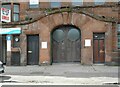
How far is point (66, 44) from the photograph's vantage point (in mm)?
22656

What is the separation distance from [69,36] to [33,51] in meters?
3.39

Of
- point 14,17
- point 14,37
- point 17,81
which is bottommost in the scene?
point 17,81

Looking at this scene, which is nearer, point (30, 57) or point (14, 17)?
point (30, 57)

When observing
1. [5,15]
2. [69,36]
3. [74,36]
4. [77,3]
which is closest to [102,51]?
[74,36]

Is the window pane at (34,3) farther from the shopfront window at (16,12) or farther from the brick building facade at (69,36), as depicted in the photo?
the shopfront window at (16,12)

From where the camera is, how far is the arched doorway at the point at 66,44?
2258cm

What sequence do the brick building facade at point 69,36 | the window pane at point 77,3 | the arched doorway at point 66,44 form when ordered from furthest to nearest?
the window pane at point 77,3 < the arched doorway at point 66,44 < the brick building facade at point 69,36

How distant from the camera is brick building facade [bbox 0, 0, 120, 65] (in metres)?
21.5

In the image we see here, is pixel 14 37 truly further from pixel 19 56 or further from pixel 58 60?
pixel 58 60

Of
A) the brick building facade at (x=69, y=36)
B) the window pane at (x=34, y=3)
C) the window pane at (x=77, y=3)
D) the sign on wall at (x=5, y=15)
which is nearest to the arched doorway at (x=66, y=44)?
the brick building facade at (x=69, y=36)

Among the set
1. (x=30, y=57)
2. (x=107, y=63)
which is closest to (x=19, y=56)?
(x=30, y=57)

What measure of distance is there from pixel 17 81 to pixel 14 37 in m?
9.13

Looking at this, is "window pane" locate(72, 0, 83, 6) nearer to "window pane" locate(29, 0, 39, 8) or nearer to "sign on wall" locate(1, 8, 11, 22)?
"window pane" locate(29, 0, 39, 8)

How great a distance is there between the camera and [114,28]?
21.5 m
